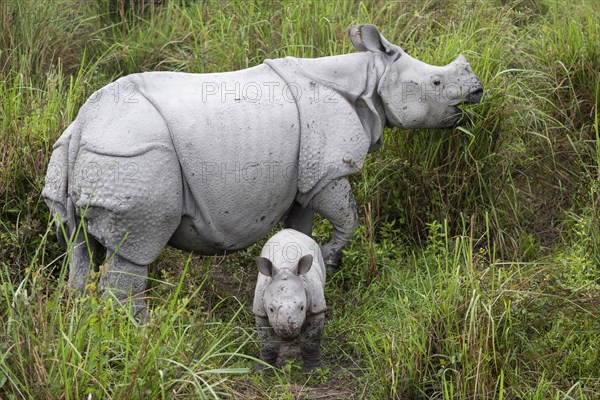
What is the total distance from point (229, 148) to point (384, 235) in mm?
1725

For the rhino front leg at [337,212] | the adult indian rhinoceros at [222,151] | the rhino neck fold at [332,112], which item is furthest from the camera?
the rhino front leg at [337,212]

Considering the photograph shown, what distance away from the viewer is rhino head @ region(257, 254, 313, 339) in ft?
17.2

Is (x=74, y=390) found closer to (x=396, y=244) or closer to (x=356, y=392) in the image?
(x=356, y=392)

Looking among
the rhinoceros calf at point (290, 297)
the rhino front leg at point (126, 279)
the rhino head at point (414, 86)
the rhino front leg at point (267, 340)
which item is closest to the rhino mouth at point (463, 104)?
the rhino head at point (414, 86)

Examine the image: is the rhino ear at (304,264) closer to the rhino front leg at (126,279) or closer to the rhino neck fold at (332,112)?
the rhino neck fold at (332,112)

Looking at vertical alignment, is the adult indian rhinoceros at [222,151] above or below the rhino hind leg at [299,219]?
above

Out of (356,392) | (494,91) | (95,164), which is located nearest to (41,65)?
(95,164)

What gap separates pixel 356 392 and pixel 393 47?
210 cm

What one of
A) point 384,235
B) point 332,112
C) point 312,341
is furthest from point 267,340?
point 384,235

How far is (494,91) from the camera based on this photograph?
23.1 feet

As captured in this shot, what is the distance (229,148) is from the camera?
5680mm

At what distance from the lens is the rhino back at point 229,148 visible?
18.5 ft

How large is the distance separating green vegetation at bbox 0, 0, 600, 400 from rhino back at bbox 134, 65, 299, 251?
0.49 meters

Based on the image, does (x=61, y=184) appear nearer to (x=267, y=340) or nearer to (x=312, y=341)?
(x=267, y=340)
